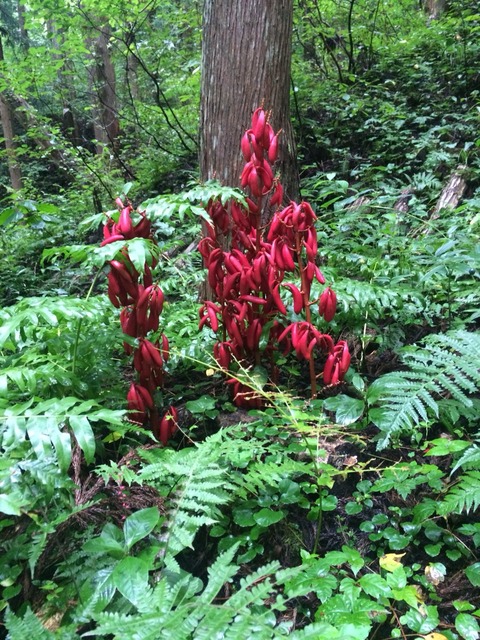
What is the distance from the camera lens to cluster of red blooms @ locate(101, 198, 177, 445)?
173 centimetres

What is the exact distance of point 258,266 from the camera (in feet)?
6.22

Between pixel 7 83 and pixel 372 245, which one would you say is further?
pixel 7 83

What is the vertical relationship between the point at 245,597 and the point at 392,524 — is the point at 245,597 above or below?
above

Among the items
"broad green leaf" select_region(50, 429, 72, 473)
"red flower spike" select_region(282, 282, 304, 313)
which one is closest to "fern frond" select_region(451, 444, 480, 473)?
"red flower spike" select_region(282, 282, 304, 313)

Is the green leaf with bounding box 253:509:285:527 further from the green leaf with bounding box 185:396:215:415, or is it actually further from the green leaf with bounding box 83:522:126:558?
the green leaf with bounding box 185:396:215:415

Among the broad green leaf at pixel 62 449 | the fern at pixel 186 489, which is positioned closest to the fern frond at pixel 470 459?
the fern at pixel 186 489

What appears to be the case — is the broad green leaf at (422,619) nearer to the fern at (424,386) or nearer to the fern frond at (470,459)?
the fern frond at (470,459)

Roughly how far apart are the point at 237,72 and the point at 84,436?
2.58 m

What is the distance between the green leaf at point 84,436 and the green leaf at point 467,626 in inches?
44.6

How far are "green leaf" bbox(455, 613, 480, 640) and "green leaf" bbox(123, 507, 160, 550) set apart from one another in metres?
0.90

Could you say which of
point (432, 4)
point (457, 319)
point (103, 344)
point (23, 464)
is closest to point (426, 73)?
point (432, 4)

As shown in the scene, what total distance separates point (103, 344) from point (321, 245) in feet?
6.60

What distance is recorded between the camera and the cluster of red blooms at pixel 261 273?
190 centimetres

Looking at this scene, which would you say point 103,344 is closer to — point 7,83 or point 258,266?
point 258,266
